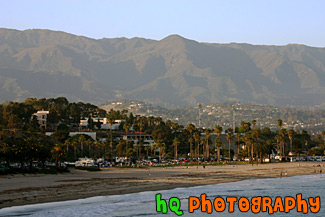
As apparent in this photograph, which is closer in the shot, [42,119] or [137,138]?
[42,119]

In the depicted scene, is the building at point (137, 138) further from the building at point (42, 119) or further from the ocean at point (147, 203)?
the ocean at point (147, 203)

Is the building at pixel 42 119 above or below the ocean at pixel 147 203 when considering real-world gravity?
above

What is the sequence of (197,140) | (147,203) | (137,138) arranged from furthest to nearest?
1. (137,138)
2. (197,140)
3. (147,203)

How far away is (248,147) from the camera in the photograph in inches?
6398

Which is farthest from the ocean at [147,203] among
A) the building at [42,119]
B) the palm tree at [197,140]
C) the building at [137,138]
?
the building at [42,119]

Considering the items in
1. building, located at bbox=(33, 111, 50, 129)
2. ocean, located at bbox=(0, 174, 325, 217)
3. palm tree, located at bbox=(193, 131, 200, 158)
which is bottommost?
ocean, located at bbox=(0, 174, 325, 217)

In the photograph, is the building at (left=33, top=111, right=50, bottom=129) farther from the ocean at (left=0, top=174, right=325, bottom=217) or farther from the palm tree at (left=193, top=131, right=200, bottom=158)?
the ocean at (left=0, top=174, right=325, bottom=217)

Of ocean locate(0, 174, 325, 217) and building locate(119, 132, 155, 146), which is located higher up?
building locate(119, 132, 155, 146)

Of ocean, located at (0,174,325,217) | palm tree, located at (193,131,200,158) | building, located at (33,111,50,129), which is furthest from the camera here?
building, located at (33,111,50,129)

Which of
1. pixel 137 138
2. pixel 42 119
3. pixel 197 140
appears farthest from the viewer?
pixel 137 138

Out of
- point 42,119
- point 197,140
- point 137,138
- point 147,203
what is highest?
point 42,119

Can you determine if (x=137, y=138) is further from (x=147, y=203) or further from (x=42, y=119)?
(x=147, y=203)

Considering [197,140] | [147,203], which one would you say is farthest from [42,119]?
[147,203]


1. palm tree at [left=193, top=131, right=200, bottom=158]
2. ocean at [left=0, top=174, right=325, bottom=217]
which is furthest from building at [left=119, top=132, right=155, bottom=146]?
ocean at [left=0, top=174, right=325, bottom=217]
